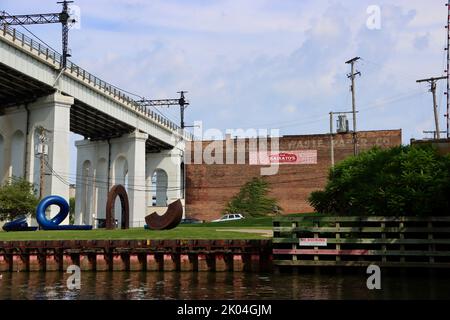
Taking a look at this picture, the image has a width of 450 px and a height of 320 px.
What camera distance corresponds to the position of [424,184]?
75.3ft

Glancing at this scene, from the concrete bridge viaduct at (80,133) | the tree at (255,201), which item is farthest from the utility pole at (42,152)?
the tree at (255,201)

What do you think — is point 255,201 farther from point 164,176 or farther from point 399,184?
point 399,184

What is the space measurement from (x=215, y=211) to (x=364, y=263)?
2275 inches

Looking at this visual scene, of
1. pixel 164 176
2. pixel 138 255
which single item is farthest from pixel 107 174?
pixel 138 255

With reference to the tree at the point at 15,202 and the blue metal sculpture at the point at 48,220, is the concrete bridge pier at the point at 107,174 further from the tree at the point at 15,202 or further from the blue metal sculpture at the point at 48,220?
the blue metal sculpture at the point at 48,220

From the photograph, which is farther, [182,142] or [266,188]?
[182,142]

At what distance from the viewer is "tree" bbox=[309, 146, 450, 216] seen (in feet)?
74.7

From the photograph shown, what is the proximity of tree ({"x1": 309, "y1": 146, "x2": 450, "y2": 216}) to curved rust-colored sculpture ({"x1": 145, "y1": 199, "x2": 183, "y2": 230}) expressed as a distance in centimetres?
1093

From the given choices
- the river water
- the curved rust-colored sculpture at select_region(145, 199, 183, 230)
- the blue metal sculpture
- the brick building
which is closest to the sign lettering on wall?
the brick building

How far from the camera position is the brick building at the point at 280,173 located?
75062 mm

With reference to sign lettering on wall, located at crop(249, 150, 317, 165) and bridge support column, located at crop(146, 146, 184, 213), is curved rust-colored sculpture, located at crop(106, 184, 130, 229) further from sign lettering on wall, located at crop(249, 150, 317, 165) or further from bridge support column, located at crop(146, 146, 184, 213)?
bridge support column, located at crop(146, 146, 184, 213)

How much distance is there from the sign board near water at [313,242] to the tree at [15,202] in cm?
3673
